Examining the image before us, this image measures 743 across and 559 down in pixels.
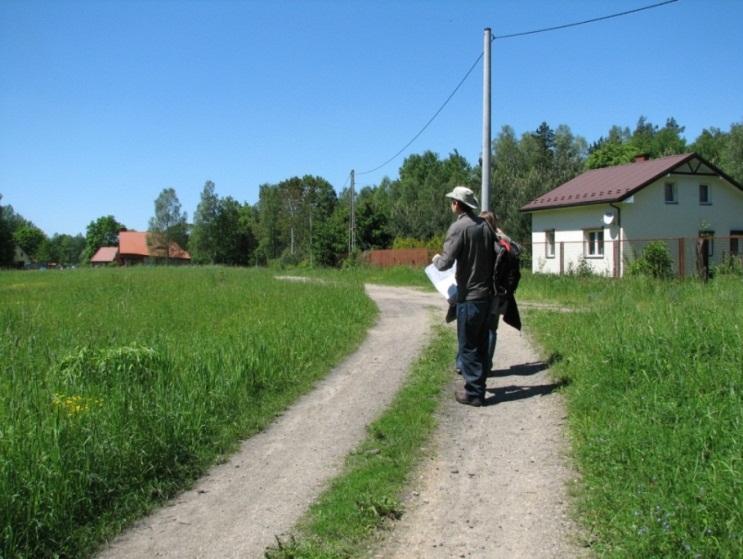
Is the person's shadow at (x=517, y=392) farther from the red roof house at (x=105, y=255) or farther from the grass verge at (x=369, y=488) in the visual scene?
the red roof house at (x=105, y=255)

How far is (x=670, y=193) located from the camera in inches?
1216

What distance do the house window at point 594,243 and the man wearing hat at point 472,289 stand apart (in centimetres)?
2595

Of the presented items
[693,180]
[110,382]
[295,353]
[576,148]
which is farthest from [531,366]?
[576,148]

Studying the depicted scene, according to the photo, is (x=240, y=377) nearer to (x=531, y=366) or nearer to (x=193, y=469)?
(x=193, y=469)

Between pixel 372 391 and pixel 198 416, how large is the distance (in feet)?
7.12

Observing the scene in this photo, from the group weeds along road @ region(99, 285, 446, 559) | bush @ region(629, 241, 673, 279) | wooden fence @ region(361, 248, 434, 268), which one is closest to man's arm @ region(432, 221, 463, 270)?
weeds along road @ region(99, 285, 446, 559)

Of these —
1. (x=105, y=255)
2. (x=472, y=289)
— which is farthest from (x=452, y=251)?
(x=105, y=255)

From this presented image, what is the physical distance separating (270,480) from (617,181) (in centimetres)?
3059

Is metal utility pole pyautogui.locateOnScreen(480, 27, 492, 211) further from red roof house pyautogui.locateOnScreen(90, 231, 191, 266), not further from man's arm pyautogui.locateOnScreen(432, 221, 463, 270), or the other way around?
red roof house pyautogui.locateOnScreen(90, 231, 191, 266)

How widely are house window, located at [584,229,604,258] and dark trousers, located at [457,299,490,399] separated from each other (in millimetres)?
25991

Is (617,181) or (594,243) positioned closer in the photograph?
(594,243)

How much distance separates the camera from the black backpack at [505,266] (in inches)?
271

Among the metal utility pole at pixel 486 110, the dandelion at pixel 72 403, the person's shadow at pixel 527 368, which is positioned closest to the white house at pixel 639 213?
the metal utility pole at pixel 486 110

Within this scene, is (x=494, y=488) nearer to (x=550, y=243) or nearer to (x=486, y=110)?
(x=486, y=110)
